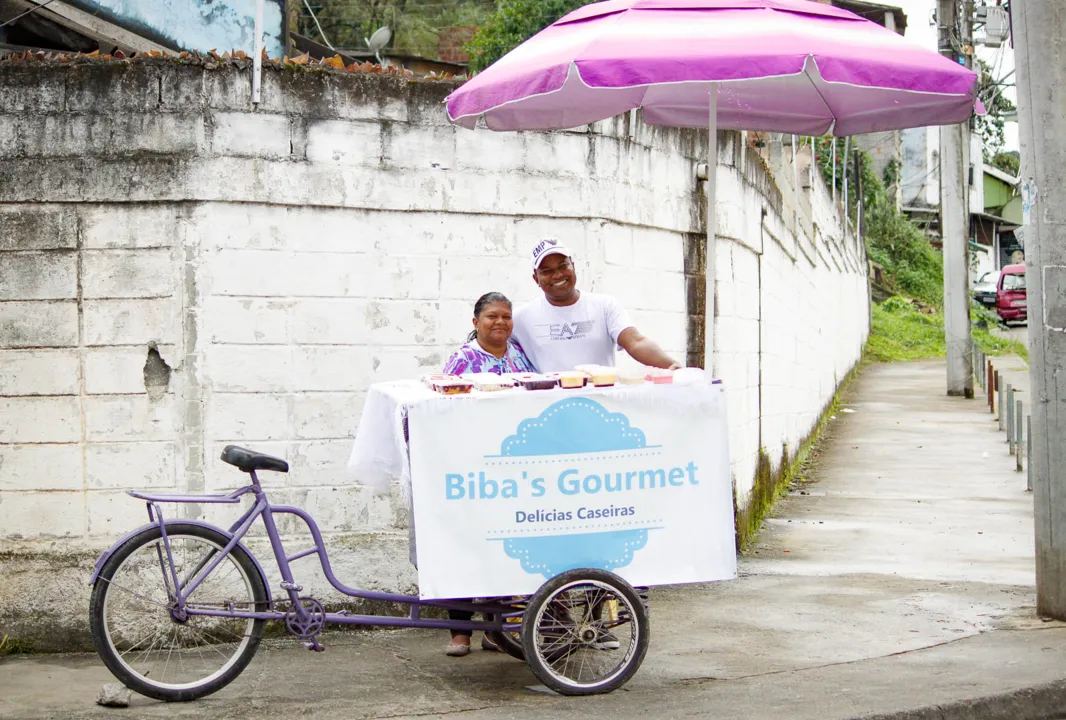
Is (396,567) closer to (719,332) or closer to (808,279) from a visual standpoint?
(719,332)

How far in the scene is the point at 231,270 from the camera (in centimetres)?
605

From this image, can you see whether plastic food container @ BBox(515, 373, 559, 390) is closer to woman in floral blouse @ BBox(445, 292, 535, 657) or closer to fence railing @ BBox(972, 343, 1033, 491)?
woman in floral blouse @ BBox(445, 292, 535, 657)

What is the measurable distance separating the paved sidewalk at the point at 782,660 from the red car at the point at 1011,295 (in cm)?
2903

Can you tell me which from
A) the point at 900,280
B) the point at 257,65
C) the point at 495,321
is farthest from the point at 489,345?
the point at 900,280

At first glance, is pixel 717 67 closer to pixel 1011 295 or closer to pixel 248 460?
pixel 248 460

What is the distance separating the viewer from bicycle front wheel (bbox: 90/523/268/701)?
4.82 metres

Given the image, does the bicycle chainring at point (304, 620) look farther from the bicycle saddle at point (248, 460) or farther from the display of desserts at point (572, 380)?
the display of desserts at point (572, 380)

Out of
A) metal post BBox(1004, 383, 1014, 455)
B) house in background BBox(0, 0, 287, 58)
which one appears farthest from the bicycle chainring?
metal post BBox(1004, 383, 1014, 455)

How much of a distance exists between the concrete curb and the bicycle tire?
3.03 ft

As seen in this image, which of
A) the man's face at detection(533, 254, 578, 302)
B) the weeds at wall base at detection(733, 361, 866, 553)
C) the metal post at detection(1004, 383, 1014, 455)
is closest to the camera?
the man's face at detection(533, 254, 578, 302)

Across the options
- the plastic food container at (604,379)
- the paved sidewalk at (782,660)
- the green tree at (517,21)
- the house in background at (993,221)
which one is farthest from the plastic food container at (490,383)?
the house in background at (993,221)

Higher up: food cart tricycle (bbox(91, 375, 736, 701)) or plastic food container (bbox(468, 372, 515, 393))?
plastic food container (bbox(468, 372, 515, 393))

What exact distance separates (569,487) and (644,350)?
2.84 feet

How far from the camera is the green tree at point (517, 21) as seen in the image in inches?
822
